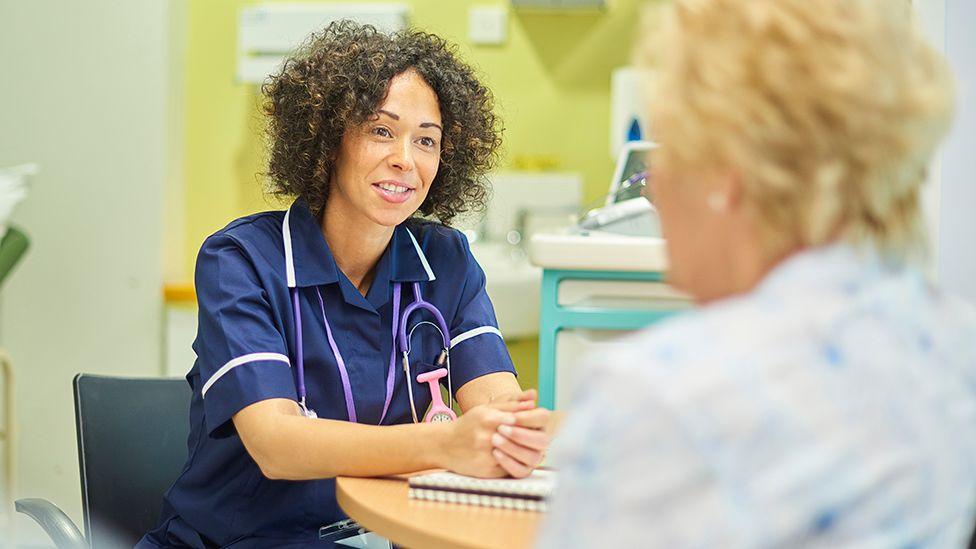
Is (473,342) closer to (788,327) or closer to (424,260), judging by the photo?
(424,260)

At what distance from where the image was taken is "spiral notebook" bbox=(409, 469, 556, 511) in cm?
126

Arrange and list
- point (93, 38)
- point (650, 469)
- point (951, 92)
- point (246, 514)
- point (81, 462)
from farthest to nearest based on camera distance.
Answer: point (93, 38) → point (81, 462) → point (246, 514) → point (951, 92) → point (650, 469)

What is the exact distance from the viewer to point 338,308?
172 cm

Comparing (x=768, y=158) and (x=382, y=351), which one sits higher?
(x=768, y=158)

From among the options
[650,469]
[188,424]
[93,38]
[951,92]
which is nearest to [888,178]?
[951,92]

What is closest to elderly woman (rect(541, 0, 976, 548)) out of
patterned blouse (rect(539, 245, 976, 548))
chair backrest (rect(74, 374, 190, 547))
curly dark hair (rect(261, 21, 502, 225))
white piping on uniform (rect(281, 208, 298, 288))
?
patterned blouse (rect(539, 245, 976, 548))

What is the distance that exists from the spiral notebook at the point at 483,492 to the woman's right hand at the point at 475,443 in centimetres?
7

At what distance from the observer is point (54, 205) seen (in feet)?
11.4

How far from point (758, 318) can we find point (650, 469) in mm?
119

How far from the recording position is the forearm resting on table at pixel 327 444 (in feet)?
4.59

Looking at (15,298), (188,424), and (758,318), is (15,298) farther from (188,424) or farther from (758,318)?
(758,318)

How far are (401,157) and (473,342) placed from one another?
1.00 ft

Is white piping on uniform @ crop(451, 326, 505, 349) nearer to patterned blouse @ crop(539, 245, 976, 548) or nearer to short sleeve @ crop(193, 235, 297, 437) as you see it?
short sleeve @ crop(193, 235, 297, 437)

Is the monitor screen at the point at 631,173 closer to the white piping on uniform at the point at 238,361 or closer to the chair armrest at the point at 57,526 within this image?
the white piping on uniform at the point at 238,361
